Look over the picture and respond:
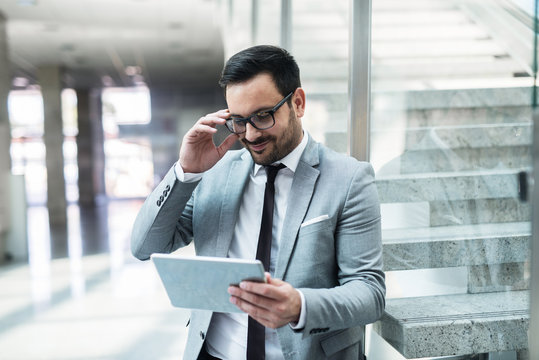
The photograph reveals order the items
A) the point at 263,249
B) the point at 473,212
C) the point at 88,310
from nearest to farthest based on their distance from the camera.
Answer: the point at 263,249 < the point at 473,212 < the point at 88,310

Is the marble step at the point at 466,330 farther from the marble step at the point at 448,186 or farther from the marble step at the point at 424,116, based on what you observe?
the marble step at the point at 424,116

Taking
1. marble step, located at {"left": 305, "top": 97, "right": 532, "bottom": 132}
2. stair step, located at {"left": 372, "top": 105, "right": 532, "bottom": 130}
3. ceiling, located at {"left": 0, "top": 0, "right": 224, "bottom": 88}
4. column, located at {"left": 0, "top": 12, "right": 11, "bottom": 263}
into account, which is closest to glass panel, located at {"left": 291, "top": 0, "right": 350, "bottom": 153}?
marble step, located at {"left": 305, "top": 97, "right": 532, "bottom": 132}

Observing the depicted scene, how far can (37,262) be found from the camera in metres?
6.32

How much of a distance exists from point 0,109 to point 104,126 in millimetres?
9938

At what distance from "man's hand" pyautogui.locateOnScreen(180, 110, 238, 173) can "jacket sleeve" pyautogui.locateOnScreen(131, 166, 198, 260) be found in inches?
2.3

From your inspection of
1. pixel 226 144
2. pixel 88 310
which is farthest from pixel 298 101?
pixel 88 310

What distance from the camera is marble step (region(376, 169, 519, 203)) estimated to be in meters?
1.63

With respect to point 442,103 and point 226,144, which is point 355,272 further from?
point 442,103

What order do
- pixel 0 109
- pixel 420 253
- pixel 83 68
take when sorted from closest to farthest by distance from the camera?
pixel 420 253
pixel 0 109
pixel 83 68

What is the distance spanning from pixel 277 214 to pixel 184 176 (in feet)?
1.05

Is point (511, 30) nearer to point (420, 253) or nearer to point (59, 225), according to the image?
point (420, 253)

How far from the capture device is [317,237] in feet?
4.60

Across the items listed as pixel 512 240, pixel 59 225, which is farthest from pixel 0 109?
pixel 512 240

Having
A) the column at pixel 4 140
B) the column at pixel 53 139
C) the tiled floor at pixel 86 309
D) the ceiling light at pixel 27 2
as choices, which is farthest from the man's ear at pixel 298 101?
the column at pixel 53 139
